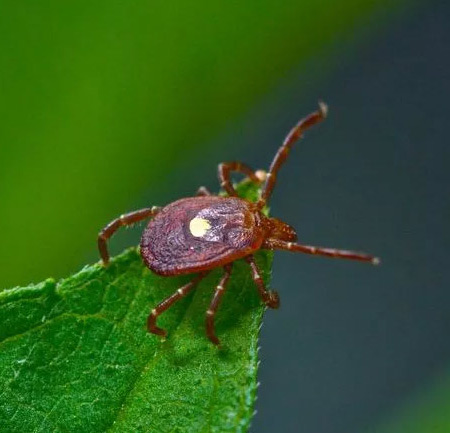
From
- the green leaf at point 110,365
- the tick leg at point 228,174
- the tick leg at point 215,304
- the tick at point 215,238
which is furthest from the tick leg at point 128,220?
the green leaf at point 110,365

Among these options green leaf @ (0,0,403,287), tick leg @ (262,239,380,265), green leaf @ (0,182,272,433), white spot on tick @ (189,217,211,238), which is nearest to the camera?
green leaf @ (0,182,272,433)

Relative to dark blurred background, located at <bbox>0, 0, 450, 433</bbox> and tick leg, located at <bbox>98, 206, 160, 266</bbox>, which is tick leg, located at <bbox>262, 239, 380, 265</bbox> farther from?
dark blurred background, located at <bbox>0, 0, 450, 433</bbox>

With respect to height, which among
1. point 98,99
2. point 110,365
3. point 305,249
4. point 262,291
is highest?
point 98,99

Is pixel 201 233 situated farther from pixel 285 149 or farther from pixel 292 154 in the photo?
pixel 292 154

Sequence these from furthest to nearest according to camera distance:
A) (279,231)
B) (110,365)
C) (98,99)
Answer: (98,99)
(279,231)
(110,365)

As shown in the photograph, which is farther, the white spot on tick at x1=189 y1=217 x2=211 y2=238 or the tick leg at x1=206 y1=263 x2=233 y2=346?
the white spot on tick at x1=189 y1=217 x2=211 y2=238

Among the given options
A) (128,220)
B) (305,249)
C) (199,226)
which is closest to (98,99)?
(128,220)

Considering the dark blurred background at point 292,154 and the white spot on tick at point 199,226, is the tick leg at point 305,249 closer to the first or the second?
the white spot on tick at point 199,226

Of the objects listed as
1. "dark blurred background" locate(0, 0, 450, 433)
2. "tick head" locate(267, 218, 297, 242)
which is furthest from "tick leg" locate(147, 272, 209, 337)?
"dark blurred background" locate(0, 0, 450, 433)
